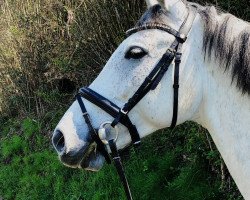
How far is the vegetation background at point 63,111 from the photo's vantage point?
4.67 metres

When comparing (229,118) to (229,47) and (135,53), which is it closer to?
(229,47)

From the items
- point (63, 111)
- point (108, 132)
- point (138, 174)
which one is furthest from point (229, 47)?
point (63, 111)

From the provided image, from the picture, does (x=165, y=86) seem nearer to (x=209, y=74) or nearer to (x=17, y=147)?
(x=209, y=74)

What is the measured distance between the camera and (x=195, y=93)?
249cm

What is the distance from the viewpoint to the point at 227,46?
2.34 m

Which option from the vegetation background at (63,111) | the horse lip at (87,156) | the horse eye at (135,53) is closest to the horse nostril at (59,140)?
the horse lip at (87,156)

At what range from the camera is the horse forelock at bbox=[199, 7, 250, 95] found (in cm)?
229

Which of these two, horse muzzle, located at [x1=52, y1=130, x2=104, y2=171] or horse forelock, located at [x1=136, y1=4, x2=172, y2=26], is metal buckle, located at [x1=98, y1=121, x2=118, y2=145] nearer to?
horse muzzle, located at [x1=52, y1=130, x2=104, y2=171]

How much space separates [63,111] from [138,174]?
3.27m

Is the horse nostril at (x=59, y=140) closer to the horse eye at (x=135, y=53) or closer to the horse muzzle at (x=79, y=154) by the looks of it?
the horse muzzle at (x=79, y=154)

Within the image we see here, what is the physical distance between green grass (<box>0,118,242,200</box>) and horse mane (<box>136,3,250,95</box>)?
2228 millimetres

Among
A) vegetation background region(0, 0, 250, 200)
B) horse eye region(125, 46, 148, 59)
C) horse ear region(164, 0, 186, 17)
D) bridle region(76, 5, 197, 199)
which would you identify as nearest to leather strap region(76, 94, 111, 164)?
bridle region(76, 5, 197, 199)

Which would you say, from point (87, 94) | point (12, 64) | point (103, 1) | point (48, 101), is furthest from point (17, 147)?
point (87, 94)

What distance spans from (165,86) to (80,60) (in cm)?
493
